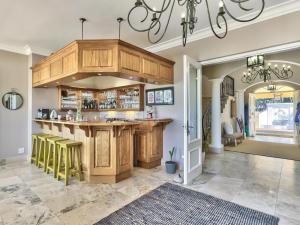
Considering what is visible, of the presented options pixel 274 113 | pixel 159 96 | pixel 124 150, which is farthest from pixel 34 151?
pixel 274 113

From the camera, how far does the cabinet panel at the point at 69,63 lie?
10.6 ft

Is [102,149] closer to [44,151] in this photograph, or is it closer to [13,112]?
[44,151]

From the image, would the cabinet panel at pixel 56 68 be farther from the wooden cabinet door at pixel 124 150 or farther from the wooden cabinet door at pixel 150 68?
the wooden cabinet door at pixel 124 150

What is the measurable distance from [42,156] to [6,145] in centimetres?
97

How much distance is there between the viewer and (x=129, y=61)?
3.35m

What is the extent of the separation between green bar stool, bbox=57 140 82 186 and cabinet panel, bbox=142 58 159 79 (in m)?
1.89

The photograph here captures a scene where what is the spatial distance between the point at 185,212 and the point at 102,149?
5.87ft

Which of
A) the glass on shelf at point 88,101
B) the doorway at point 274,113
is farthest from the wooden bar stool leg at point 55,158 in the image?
the doorway at point 274,113

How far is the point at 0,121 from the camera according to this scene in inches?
179

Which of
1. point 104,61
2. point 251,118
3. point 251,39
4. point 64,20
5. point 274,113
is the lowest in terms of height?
point 251,118

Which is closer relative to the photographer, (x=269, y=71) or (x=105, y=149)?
(x=105, y=149)

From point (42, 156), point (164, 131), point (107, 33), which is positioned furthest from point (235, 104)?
point (42, 156)

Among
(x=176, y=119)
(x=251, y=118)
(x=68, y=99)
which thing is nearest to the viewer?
(x=176, y=119)

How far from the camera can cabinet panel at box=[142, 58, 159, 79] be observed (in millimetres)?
3713
